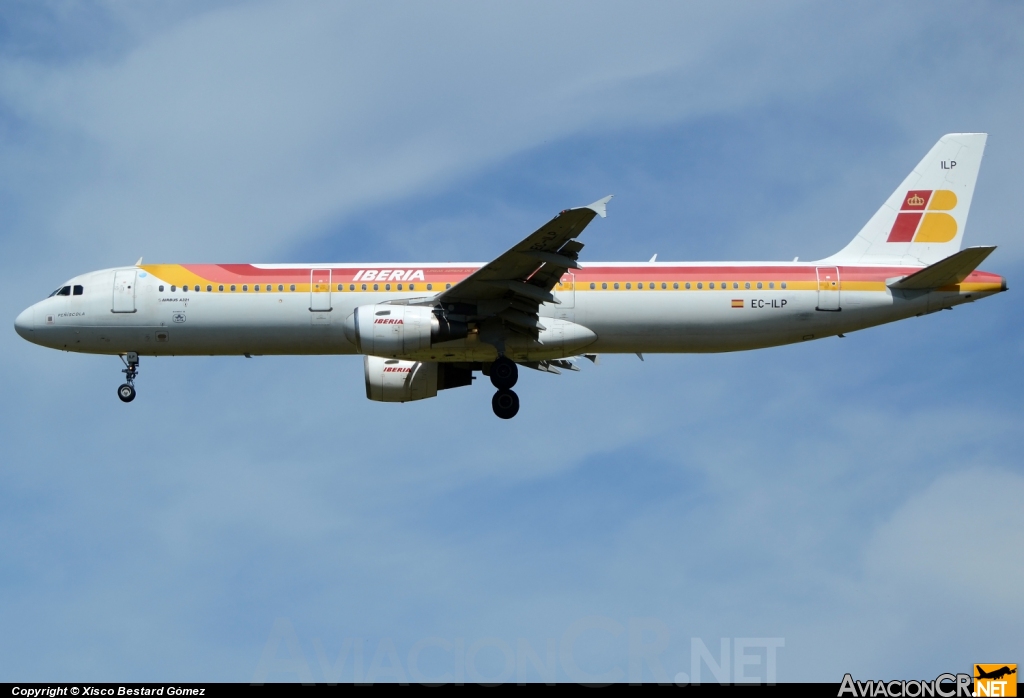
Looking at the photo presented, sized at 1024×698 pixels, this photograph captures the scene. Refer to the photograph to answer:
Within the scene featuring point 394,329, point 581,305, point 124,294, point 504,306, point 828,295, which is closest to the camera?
point 394,329

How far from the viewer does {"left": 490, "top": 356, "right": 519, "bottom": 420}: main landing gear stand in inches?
1278

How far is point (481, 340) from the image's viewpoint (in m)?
32.2

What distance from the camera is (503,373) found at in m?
32.4

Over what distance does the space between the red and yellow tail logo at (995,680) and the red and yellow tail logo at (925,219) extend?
14.9 meters

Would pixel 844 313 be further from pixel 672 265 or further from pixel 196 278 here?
A: pixel 196 278

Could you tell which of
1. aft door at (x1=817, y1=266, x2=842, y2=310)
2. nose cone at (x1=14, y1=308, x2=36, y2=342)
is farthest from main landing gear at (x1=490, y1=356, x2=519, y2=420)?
nose cone at (x1=14, y1=308, x2=36, y2=342)

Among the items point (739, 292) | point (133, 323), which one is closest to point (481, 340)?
point (739, 292)

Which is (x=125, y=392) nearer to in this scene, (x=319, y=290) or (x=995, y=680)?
(x=319, y=290)

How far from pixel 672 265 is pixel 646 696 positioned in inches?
587

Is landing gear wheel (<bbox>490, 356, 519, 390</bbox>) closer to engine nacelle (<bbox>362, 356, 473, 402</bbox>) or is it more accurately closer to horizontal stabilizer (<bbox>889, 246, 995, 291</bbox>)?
engine nacelle (<bbox>362, 356, 473, 402</bbox>)

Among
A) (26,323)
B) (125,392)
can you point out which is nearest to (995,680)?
(125,392)

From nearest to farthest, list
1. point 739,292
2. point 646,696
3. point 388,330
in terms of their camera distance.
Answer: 1. point 646,696
2. point 388,330
3. point 739,292

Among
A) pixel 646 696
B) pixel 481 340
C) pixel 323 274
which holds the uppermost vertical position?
pixel 323 274

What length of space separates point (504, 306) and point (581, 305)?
2.22 meters
